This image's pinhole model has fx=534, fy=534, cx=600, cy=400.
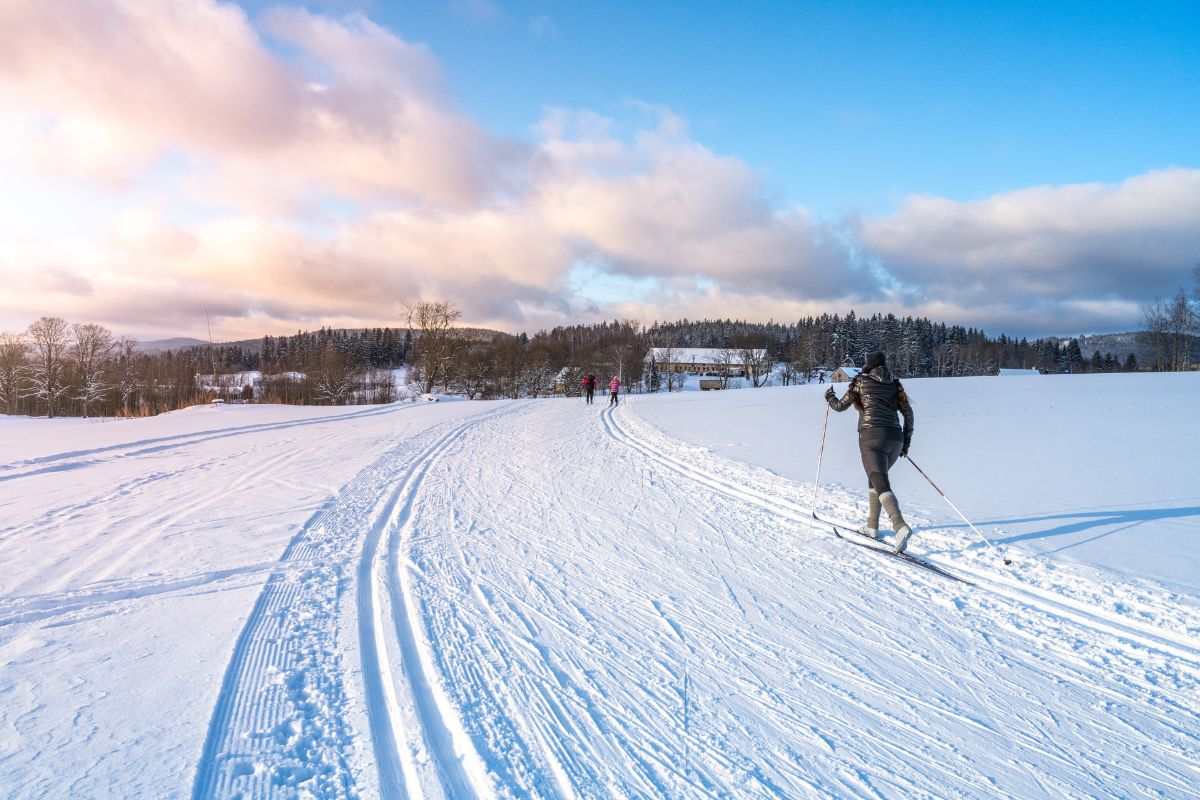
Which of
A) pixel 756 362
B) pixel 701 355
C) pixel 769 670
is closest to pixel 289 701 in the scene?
pixel 769 670

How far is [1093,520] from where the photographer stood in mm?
6250

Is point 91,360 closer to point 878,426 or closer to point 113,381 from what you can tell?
point 113,381

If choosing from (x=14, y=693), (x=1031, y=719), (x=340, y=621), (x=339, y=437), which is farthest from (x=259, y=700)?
(x=339, y=437)

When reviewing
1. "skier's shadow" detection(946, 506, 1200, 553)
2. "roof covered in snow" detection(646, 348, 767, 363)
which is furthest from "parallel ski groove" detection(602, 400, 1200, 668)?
"roof covered in snow" detection(646, 348, 767, 363)

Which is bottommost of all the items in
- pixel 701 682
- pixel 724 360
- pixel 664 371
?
pixel 701 682

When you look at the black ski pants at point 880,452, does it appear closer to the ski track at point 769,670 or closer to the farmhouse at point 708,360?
the ski track at point 769,670

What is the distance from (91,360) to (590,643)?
2622 inches

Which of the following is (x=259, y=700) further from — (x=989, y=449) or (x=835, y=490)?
(x=989, y=449)

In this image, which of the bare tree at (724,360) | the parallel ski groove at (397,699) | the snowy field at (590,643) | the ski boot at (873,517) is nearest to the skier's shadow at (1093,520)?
the snowy field at (590,643)

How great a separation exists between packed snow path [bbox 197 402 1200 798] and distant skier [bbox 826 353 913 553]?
27.0 inches

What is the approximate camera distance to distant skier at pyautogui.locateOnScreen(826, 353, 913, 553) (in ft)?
18.1

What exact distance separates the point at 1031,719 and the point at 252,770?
3877 millimetres

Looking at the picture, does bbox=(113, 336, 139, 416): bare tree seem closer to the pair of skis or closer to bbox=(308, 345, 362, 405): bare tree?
bbox=(308, 345, 362, 405): bare tree

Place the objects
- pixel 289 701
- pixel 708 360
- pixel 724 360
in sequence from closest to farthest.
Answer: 1. pixel 289 701
2. pixel 724 360
3. pixel 708 360
